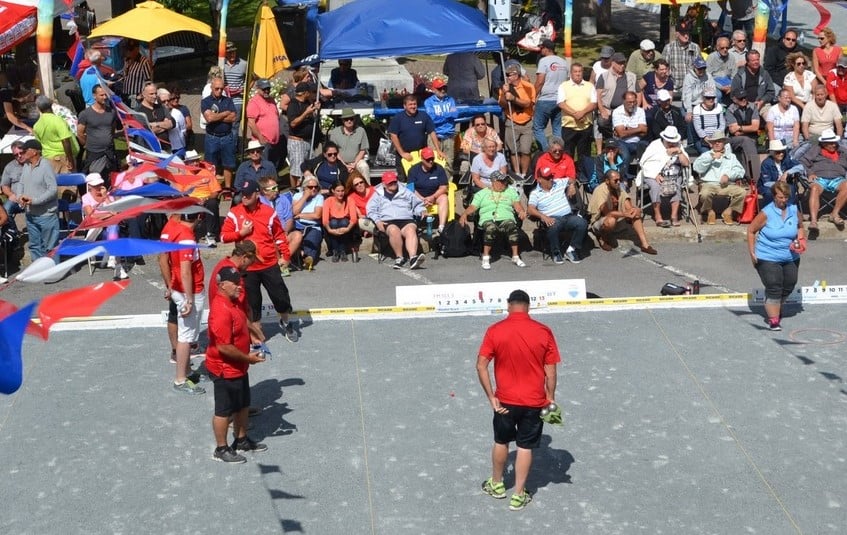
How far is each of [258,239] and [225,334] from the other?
8.28 feet

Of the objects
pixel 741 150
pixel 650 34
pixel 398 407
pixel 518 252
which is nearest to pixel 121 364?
pixel 398 407

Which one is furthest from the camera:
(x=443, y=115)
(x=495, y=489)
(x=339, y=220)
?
(x=443, y=115)

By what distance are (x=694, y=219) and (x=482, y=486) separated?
24.6ft

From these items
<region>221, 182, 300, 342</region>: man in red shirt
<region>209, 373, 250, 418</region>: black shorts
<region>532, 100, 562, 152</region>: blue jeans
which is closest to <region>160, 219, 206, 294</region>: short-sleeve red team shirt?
<region>221, 182, 300, 342</region>: man in red shirt

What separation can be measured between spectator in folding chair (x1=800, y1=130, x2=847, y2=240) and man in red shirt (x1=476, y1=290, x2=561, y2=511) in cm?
805

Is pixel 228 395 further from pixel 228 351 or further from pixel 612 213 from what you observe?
pixel 612 213

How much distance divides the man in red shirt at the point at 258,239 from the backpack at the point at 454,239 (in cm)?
335

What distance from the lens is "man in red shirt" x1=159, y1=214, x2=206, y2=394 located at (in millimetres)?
10758

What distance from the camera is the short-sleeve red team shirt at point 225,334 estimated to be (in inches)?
364

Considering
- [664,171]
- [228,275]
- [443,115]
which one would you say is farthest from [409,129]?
[228,275]

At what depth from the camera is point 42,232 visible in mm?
14461

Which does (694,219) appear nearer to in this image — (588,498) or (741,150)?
(741,150)

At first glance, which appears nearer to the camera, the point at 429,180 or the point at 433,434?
the point at 433,434

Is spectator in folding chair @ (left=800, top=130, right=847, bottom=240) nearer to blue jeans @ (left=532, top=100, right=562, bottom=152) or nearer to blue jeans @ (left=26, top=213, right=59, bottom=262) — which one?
blue jeans @ (left=532, top=100, right=562, bottom=152)
